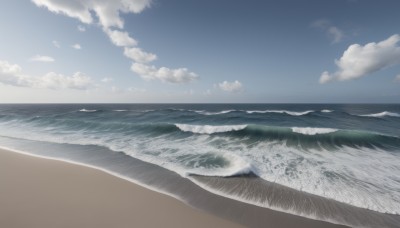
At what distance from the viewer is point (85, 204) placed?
3906mm

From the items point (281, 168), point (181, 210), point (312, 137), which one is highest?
point (181, 210)

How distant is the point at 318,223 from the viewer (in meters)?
3.57

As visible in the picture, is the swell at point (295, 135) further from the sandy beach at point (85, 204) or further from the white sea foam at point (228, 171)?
the sandy beach at point (85, 204)

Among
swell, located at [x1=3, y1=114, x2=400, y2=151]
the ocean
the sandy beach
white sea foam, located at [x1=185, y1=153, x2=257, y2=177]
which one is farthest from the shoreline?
swell, located at [x1=3, y1=114, x2=400, y2=151]

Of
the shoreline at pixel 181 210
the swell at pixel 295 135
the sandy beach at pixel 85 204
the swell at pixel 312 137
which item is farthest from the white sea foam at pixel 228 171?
the swell at pixel 312 137

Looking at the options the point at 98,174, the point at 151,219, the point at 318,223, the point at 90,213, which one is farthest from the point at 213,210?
the point at 98,174

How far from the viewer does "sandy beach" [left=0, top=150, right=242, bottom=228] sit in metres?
3.38

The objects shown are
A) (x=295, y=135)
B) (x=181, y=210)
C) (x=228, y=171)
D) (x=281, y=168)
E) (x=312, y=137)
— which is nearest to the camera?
(x=181, y=210)

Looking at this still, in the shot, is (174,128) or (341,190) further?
(174,128)

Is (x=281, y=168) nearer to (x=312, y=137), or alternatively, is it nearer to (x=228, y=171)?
(x=228, y=171)

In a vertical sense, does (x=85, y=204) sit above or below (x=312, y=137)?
above

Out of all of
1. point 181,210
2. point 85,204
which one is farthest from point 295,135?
point 85,204

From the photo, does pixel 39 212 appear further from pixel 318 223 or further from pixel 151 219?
pixel 318 223

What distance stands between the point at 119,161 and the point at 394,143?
14.3 m
